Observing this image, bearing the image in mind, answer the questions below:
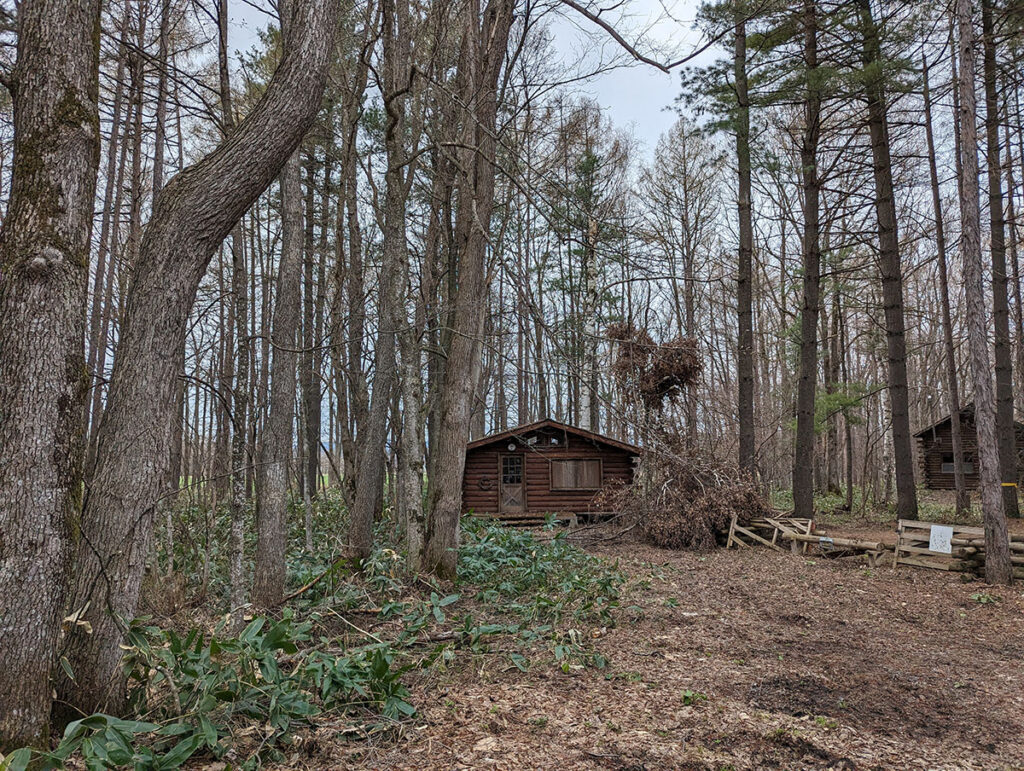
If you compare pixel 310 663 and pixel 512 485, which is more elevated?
pixel 512 485

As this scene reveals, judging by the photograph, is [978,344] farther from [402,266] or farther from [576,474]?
[576,474]

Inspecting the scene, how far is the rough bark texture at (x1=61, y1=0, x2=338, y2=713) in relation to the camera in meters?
3.17

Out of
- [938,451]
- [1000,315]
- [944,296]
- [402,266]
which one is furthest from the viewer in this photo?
[938,451]

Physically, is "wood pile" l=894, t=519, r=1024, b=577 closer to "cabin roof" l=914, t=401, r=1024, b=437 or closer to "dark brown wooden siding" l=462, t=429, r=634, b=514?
"dark brown wooden siding" l=462, t=429, r=634, b=514

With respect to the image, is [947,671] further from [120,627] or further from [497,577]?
[120,627]

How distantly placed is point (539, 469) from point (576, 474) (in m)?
1.11

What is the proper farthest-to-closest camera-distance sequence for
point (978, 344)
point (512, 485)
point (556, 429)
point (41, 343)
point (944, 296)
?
point (512, 485), point (556, 429), point (944, 296), point (978, 344), point (41, 343)

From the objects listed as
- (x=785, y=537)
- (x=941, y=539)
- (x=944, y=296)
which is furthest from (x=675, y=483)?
(x=944, y=296)

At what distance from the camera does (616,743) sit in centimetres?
370

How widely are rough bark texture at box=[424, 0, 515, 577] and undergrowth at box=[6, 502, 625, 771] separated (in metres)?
0.75

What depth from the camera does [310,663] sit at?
398 centimetres

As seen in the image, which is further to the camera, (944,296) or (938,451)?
(938,451)

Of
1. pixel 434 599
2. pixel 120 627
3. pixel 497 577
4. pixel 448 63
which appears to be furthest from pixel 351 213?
pixel 120 627

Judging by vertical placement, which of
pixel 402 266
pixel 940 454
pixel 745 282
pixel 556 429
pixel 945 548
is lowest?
pixel 945 548
